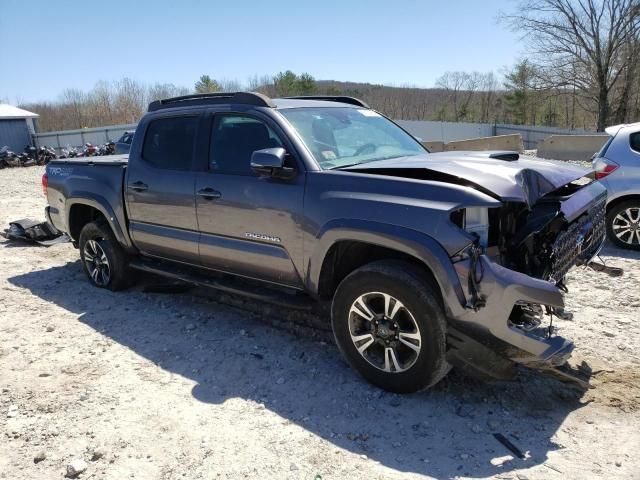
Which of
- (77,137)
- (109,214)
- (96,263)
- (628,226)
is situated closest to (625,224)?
(628,226)

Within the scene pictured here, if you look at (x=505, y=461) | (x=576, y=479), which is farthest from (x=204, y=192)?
(x=576, y=479)

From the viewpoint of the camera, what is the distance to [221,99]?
4.57m

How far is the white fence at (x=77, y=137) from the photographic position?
36312 mm

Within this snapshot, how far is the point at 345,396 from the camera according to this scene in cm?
356

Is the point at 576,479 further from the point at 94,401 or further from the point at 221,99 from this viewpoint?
the point at 221,99

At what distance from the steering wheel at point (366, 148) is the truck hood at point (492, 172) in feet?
1.01

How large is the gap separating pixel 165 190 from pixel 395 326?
2603mm

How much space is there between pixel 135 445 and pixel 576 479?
8.10 feet

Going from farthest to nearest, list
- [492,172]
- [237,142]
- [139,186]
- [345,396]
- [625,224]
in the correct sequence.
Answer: [625,224] → [139,186] → [237,142] → [345,396] → [492,172]

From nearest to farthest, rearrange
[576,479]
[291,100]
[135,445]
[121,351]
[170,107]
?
[576,479]
[135,445]
[121,351]
[291,100]
[170,107]

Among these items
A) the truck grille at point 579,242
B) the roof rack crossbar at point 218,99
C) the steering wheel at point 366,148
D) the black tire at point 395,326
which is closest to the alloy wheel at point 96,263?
the roof rack crossbar at point 218,99

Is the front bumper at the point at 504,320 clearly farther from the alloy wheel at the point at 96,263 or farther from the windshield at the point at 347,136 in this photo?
the alloy wheel at the point at 96,263

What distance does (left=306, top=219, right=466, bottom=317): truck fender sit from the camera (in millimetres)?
3043

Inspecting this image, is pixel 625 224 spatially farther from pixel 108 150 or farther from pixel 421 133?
pixel 421 133
